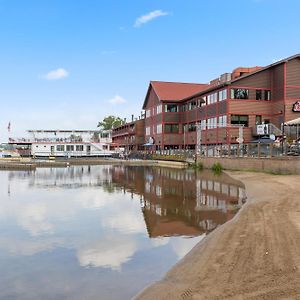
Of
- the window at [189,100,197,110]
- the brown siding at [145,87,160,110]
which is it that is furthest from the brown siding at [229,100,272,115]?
the brown siding at [145,87,160,110]

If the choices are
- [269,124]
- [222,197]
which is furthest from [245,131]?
[222,197]

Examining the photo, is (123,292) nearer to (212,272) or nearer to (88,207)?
(212,272)

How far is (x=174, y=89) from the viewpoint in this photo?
82000 millimetres

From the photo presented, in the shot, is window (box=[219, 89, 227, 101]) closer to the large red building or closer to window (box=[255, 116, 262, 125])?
the large red building

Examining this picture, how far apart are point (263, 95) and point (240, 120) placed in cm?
542

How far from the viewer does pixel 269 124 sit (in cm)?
5375

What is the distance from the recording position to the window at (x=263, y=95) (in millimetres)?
57156

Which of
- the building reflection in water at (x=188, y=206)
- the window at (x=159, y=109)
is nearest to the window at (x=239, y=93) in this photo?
the window at (x=159, y=109)

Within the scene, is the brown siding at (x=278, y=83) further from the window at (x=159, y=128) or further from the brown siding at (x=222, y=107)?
the window at (x=159, y=128)

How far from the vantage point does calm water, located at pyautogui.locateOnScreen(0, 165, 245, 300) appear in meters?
9.55

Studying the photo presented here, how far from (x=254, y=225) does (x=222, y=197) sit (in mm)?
11515

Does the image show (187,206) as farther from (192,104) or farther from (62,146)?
(62,146)

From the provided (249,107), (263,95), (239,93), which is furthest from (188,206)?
(263,95)

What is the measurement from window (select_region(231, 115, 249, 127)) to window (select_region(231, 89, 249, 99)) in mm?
2854
